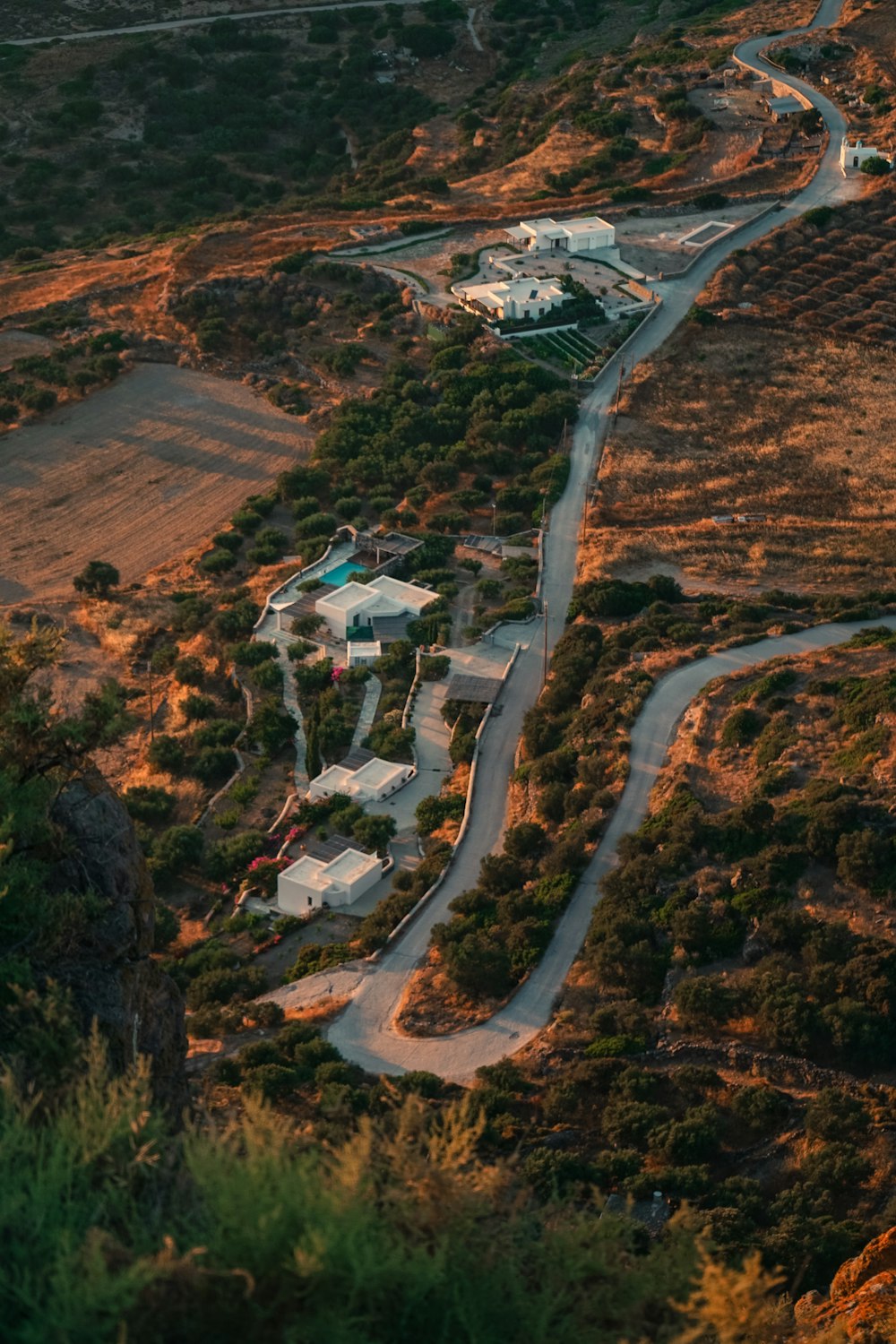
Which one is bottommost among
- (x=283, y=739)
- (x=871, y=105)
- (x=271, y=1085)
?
(x=283, y=739)

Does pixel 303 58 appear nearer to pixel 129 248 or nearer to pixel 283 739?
pixel 129 248

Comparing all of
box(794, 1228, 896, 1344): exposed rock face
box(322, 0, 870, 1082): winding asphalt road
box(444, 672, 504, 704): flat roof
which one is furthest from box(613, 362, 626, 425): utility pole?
box(794, 1228, 896, 1344): exposed rock face

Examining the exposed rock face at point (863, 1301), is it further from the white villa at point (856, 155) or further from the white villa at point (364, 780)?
the white villa at point (856, 155)

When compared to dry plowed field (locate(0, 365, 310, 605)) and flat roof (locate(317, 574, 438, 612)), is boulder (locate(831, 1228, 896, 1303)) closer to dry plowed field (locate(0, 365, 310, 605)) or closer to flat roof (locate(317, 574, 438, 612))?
flat roof (locate(317, 574, 438, 612))

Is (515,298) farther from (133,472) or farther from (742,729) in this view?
(742,729)

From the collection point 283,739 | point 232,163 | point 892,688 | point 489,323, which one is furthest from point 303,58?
point 892,688

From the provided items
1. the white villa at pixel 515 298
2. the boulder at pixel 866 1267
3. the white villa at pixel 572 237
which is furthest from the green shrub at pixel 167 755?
the white villa at pixel 572 237
